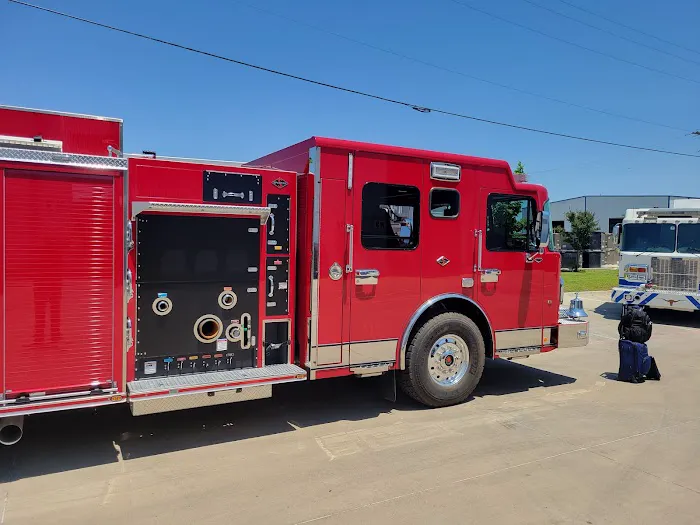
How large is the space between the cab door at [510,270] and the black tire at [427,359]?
0.38 m

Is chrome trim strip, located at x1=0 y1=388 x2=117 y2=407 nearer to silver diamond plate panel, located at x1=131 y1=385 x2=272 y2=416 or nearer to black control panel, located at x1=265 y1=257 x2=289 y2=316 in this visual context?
silver diamond plate panel, located at x1=131 y1=385 x2=272 y2=416

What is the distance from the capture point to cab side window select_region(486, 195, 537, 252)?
6.63 meters

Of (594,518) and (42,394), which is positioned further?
(42,394)

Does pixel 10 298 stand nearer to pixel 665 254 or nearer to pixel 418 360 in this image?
pixel 418 360

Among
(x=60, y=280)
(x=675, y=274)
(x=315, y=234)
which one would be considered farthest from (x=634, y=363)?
(x=60, y=280)

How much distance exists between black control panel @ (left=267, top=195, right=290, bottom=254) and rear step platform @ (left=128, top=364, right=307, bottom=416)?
123 centimetres

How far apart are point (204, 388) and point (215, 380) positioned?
0.16 meters

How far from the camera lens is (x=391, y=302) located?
5.87 metres

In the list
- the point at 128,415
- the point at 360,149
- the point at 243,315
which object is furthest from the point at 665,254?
the point at 128,415

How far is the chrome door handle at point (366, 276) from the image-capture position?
5637 millimetres

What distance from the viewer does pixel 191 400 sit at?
4.74 m

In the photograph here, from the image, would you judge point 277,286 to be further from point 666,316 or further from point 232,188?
point 666,316

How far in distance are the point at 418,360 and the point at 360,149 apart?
7.99 feet

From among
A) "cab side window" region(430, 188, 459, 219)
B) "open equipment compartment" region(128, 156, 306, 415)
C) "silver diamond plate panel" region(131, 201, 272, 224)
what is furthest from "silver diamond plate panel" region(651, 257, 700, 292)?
"silver diamond plate panel" region(131, 201, 272, 224)
